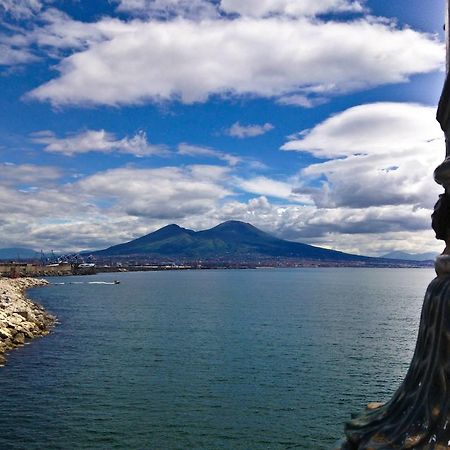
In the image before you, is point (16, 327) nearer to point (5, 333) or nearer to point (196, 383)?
point (5, 333)

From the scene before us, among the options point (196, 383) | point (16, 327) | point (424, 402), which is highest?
point (424, 402)

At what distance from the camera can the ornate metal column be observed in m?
7.87

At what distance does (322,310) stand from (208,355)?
1793 inches

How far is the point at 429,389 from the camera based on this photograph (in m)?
8.16

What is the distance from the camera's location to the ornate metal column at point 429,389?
7.87 m

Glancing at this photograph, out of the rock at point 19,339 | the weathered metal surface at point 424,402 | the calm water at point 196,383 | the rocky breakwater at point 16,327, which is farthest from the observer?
the rock at point 19,339

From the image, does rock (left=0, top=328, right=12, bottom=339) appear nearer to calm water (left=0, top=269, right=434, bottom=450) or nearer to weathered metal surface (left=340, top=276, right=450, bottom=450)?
calm water (left=0, top=269, right=434, bottom=450)

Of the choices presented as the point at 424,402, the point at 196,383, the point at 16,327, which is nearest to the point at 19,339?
the point at 16,327

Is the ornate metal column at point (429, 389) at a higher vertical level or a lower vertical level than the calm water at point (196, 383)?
higher

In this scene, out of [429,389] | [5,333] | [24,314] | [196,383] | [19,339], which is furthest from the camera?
[24,314]

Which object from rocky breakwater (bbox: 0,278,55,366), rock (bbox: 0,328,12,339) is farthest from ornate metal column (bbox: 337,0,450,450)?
rock (bbox: 0,328,12,339)

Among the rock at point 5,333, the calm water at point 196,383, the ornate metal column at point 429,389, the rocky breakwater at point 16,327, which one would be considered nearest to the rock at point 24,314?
the rocky breakwater at point 16,327

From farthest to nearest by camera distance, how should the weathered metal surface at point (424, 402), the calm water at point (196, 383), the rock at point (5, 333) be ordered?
the rock at point (5, 333)
the calm water at point (196, 383)
the weathered metal surface at point (424, 402)

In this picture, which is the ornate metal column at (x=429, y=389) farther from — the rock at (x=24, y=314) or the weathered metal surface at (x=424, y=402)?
the rock at (x=24, y=314)
